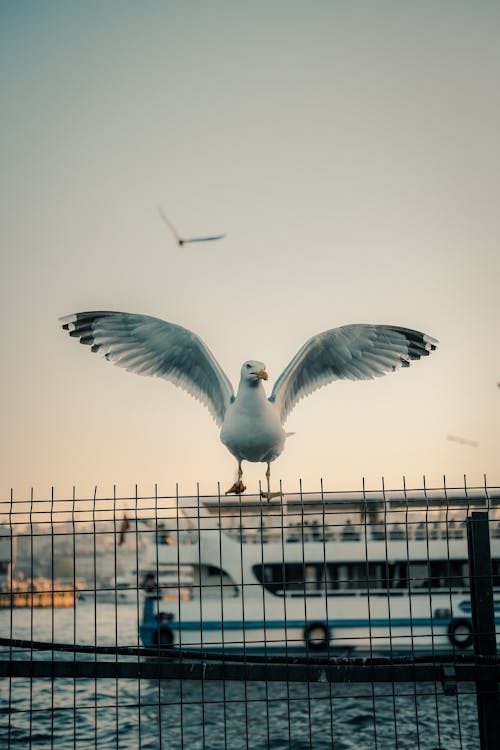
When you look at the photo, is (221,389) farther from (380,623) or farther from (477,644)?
(380,623)

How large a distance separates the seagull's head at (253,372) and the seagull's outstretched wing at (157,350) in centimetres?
46

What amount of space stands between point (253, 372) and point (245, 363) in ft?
0.45

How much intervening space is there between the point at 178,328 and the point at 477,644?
334cm

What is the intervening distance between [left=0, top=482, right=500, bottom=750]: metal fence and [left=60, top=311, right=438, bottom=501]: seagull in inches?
25.5

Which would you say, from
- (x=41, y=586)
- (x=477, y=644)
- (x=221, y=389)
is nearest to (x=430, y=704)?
(x=221, y=389)

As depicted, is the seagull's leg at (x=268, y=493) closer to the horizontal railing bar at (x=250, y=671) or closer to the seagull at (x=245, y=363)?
the seagull at (x=245, y=363)

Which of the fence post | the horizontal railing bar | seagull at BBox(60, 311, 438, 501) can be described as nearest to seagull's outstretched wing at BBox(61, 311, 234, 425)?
seagull at BBox(60, 311, 438, 501)

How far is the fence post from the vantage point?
3807 mm

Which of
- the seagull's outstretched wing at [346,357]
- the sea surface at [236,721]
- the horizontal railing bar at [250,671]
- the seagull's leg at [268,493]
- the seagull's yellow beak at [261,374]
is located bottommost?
the sea surface at [236,721]

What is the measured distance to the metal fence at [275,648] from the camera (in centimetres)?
369

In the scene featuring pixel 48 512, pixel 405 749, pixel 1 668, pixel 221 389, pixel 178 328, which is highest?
pixel 178 328

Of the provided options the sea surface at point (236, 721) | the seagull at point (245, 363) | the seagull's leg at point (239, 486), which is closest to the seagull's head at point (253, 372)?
the seagull at point (245, 363)

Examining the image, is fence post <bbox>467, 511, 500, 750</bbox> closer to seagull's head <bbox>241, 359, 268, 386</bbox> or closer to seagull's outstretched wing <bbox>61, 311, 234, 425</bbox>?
seagull's head <bbox>241, 359, 268, 386</bbox>

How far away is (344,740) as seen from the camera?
1145cm
